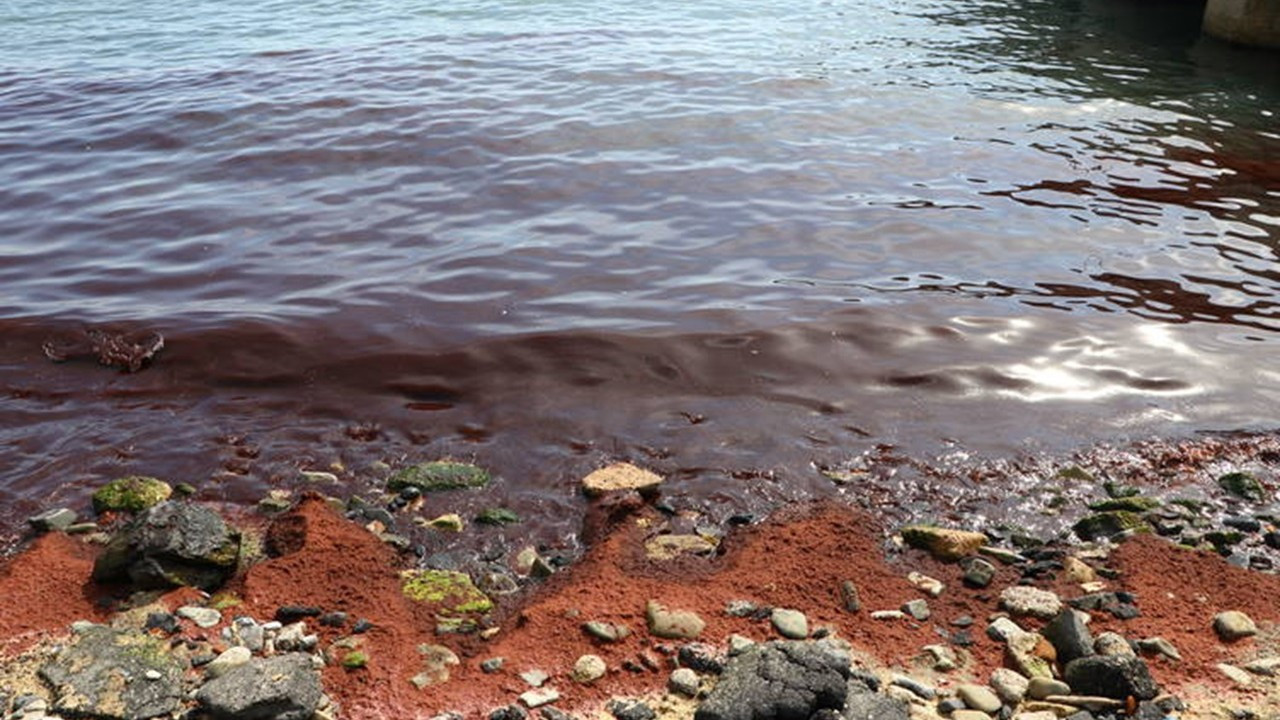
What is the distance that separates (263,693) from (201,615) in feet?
3.02

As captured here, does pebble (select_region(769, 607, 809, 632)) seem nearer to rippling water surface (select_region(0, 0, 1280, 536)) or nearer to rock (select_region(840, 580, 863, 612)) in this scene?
→ rock (select_region(840, 580, 863, 612))

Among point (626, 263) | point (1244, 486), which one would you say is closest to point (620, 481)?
point (1244, 486)

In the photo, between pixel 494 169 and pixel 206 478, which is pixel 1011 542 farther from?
pixel 494 169

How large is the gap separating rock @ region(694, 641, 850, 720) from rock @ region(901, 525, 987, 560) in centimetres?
137

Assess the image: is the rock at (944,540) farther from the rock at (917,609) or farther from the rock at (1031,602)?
the rock at (917,609)

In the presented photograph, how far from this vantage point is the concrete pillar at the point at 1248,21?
66.9 feet

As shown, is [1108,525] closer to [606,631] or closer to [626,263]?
[606,631]

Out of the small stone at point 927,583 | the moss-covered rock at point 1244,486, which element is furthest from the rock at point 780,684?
the moss-covered rock at point 1244,486

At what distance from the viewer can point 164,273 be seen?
9875 mm

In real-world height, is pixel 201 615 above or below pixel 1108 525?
above

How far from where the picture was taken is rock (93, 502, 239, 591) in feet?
17.3

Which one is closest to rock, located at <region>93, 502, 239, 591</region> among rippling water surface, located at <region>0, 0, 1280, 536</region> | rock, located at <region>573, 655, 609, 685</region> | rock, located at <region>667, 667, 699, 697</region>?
rippling water surface, located at <region>0, 0, 1280, 536</region>

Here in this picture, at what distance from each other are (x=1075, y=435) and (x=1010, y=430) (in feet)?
1.32

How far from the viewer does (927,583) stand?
543cm
